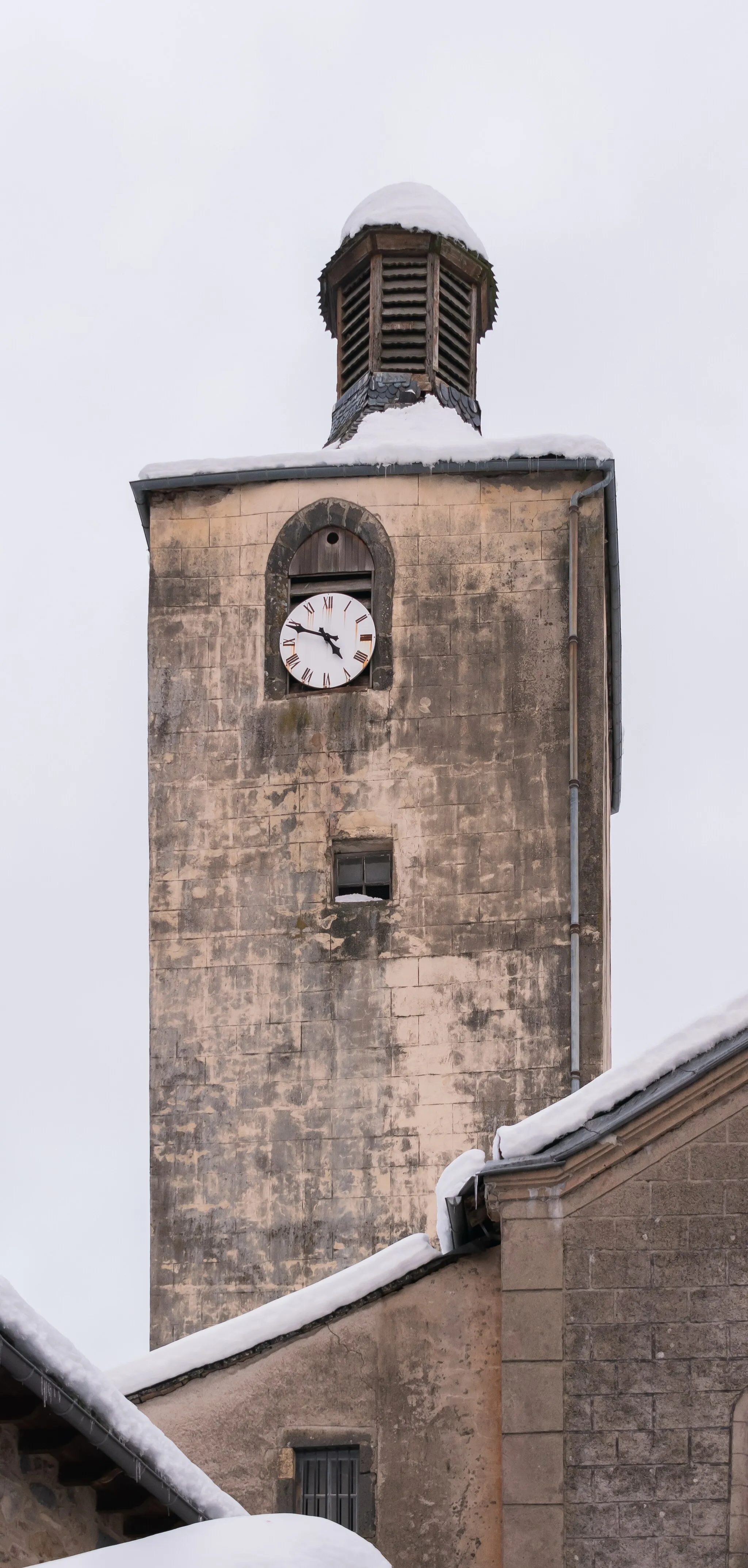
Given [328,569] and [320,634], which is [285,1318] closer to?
[320,634]

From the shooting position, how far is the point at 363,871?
31469mm

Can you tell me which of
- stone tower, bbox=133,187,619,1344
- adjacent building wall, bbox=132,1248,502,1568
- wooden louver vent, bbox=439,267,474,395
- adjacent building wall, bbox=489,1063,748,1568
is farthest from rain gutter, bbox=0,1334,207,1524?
wooden louver vent, bbox=439,267,474,395

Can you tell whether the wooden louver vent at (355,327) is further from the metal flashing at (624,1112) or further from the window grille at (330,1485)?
the window grille at (330,1485)

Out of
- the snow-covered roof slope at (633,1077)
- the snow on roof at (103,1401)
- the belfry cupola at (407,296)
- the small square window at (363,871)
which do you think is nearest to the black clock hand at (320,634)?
the small square window at (363,871)

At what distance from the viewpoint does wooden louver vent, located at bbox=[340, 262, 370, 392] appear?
3572 cm

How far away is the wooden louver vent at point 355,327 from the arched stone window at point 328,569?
3.47 meters

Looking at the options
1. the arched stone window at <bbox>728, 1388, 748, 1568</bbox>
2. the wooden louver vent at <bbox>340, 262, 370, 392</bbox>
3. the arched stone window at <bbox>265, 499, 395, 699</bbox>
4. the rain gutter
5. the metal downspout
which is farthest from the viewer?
the wooden louver vent at <bbox>340, 262, 370, 392</bbox>

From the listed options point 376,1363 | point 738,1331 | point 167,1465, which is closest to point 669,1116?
point 738,1331

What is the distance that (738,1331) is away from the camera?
19.9 metres

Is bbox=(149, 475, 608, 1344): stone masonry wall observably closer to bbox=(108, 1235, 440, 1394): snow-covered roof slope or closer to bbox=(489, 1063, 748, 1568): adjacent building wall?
bbox=(108, 1235, 440, 1394): snow-covered roof slope

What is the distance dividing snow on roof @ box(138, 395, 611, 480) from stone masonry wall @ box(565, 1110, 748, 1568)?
1335 cm

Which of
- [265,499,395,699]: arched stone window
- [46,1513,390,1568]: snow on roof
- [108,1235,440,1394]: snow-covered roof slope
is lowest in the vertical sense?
[46,1513,390,1568]: snow on roof

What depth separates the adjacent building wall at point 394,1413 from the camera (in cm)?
2080

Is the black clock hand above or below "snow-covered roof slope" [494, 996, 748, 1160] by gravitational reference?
above
